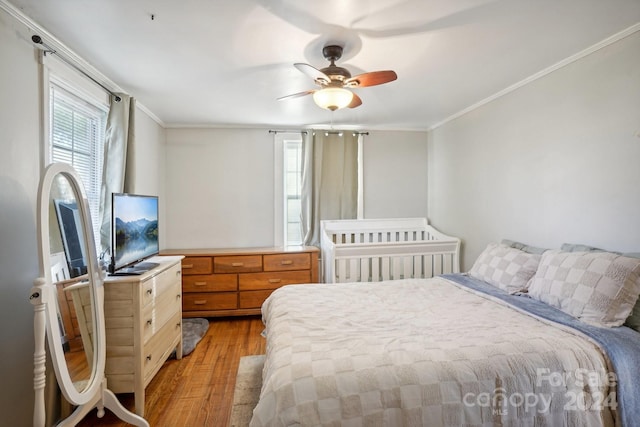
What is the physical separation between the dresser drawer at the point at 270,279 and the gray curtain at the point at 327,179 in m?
0.55

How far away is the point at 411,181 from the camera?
13.8ft

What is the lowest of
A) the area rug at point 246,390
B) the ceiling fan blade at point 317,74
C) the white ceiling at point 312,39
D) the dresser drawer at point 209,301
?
the area rug at point 246,390

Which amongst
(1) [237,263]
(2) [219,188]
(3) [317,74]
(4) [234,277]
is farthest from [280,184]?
(3) [317,74]

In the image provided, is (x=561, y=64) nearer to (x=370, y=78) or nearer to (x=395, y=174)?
(x=370, y=78)

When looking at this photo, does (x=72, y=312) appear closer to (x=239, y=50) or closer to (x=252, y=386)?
(x=252, y=386)

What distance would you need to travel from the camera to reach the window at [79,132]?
6.33 feet

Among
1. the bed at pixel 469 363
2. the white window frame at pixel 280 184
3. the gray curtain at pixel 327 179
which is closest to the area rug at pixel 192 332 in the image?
the white window frame at pixel 280 184

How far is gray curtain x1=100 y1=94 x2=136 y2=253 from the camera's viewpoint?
2.29 metres

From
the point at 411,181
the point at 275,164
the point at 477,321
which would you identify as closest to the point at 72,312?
the point at 477,321

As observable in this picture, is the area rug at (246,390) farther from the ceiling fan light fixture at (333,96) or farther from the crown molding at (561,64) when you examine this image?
the crown molding at (561,64)

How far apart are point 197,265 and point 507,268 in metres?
3.10

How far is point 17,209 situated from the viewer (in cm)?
159

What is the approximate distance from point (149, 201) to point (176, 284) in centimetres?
76

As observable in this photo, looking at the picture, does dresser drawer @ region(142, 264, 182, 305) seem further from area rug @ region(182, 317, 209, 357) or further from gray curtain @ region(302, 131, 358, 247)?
gray curtain @ region(302, 131, 358, 247)
